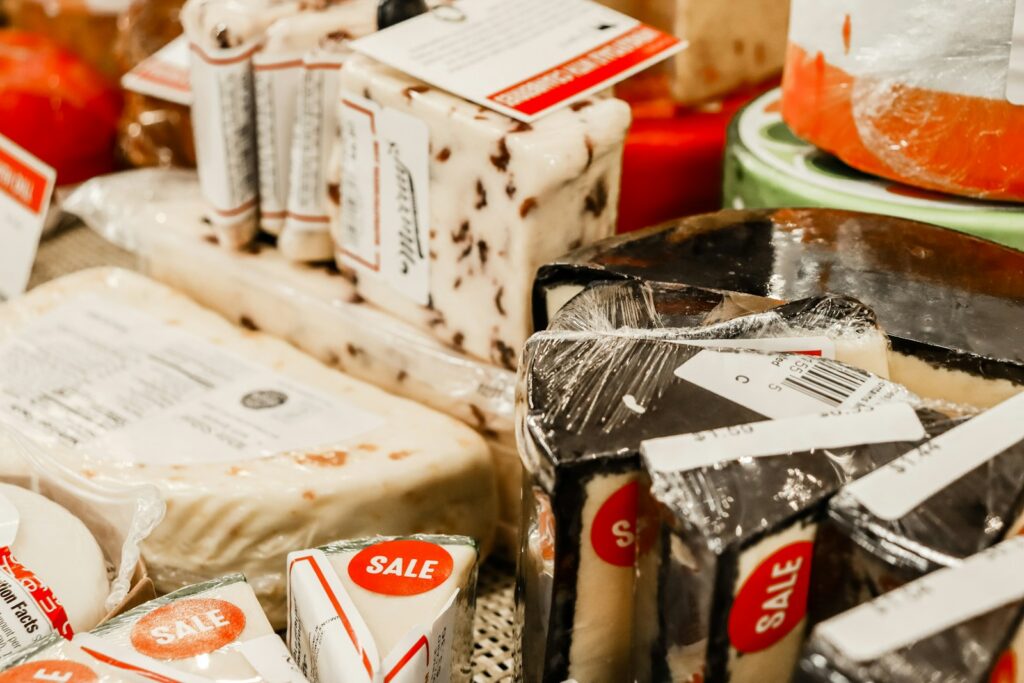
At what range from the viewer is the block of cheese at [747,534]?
0.54m

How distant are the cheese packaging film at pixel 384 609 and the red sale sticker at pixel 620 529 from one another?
0.14m

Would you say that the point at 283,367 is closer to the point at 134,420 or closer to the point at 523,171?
the point at 134,420

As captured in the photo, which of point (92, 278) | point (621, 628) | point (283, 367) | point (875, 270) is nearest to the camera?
point (621, 628)

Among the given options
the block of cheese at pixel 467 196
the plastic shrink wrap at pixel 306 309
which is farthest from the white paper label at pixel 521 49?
the plastic shrink wrap at pixel 306 309

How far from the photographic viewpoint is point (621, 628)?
664 millimetres

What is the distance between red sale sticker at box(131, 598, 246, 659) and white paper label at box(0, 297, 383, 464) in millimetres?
267

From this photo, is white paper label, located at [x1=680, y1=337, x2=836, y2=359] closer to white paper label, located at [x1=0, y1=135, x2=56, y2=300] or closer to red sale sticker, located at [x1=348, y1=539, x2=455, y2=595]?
red sale sticker, located at [x1=348, y1=539, x2=455, y2=595]

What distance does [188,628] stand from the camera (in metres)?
0.68

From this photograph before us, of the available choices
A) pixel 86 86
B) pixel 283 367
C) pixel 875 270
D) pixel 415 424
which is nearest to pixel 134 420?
pixel 283 367

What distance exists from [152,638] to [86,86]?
1194 millimetres

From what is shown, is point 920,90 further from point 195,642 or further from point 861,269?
point 195,642

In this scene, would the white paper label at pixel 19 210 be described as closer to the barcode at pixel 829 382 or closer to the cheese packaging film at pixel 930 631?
the barcode at pixel 829 382

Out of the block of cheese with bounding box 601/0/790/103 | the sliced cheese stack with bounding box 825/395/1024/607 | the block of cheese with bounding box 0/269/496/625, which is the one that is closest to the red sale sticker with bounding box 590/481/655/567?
the sliced cheese stack with bounding box 825/395/1024/607

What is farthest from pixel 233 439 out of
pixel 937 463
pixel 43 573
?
pixel 937 463
